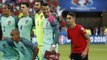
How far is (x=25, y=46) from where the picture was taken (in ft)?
31.8

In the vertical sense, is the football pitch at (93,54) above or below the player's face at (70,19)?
below

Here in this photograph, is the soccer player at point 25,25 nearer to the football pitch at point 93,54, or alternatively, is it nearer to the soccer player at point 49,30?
the soccer player at point 49,30

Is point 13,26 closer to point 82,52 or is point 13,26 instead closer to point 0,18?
point 0,18

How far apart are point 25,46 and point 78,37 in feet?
4.51

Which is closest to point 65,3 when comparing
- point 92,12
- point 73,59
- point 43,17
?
point 92,12

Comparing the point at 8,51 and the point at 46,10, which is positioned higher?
the point at 46,10

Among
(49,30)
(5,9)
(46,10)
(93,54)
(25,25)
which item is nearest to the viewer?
(5,9)

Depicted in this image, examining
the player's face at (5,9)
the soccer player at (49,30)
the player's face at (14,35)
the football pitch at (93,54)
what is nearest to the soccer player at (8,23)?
the player's face at (5,9)

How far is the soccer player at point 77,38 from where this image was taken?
10141mm

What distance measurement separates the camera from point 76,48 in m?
10.5

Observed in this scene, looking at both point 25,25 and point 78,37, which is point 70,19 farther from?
point 25,25

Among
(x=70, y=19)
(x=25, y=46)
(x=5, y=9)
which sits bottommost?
(x=25, y=46)

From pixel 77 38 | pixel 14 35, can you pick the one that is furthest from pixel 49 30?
pixel 14 35

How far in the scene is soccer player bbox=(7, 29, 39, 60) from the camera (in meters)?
9.48
